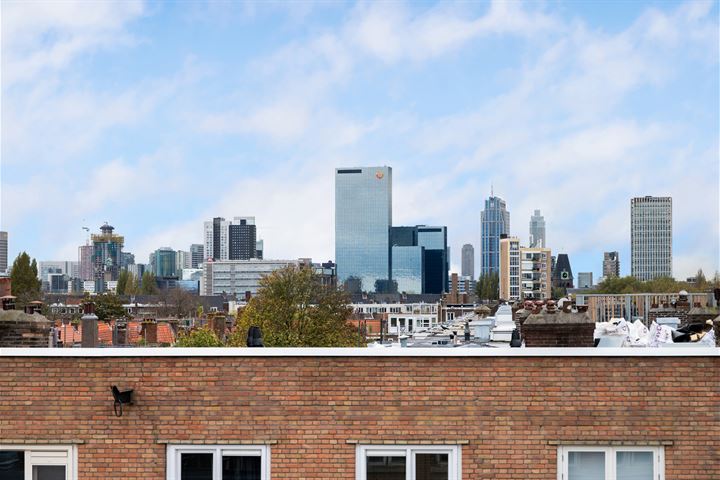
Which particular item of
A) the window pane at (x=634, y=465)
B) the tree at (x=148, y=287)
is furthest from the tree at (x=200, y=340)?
the tree at (x=148, y=287)

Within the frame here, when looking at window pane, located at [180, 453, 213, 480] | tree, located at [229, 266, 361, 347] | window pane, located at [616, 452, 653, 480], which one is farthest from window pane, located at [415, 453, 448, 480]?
tree, located at [229, 266, 361, 347]

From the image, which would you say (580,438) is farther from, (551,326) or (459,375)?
(551,326)

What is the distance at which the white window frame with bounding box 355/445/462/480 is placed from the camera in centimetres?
1034

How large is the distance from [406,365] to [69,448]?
3582 mm

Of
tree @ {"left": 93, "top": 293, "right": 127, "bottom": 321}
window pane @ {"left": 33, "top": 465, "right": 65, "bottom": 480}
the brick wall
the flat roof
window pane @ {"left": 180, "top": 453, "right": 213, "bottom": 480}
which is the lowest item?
tree @ {"left": 93, "top": 293, "right": 127, "bottom": 321}

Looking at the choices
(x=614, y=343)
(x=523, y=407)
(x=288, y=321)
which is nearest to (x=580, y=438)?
(x=523, y=407)

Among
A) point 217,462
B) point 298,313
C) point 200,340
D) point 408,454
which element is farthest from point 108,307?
point 408,454

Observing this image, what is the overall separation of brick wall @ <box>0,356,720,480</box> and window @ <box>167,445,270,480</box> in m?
0.10

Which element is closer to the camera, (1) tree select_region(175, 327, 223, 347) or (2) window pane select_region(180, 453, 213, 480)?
(2) window pane select_region(180, 453, 213, 480)

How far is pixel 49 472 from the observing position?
1066cm

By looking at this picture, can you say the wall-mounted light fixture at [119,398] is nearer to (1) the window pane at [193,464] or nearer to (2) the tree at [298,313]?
(1) the window pane at [193,464]

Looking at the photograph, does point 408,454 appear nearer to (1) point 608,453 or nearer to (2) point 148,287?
(1) point 608,453

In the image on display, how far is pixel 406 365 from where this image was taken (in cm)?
1035

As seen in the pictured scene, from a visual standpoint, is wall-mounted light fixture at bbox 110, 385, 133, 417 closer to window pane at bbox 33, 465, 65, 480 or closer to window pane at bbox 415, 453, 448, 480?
window pane at bbox 33, 465, 65, 480
